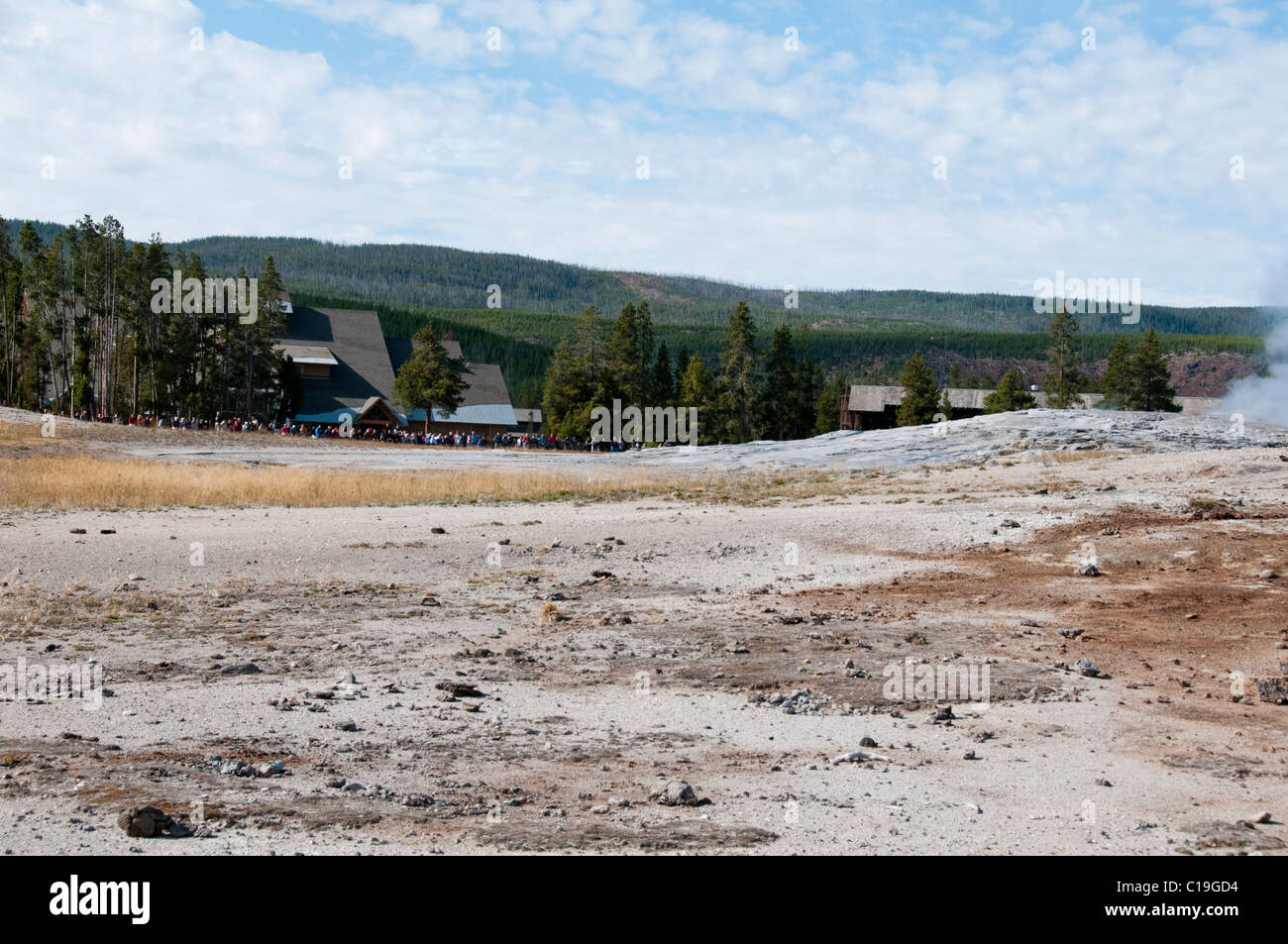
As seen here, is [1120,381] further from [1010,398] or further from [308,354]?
[308,354]

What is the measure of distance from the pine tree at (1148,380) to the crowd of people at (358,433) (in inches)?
1321

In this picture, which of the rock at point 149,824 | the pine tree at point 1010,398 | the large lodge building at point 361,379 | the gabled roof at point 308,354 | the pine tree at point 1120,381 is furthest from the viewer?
the gabled roof at point 308,354

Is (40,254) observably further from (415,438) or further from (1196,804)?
(1196,804)

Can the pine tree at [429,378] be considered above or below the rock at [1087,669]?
above

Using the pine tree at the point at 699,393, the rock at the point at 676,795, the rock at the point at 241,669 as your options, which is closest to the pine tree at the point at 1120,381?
the pine tree at the point at 699,393

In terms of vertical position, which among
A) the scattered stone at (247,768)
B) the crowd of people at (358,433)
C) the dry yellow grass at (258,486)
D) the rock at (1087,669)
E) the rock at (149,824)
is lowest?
the rock at (1087,669)

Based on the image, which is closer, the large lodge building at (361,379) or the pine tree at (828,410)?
the large lodge building at (361,379)

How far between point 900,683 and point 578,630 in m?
3.68

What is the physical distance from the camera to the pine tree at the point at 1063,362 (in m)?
82.8

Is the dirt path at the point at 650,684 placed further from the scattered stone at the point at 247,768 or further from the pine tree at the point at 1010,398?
the pine tree at the point at 1010,398

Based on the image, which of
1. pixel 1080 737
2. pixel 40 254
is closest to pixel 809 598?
pixel 1080 737

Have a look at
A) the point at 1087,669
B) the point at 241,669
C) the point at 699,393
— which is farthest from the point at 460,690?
the point at 699,393

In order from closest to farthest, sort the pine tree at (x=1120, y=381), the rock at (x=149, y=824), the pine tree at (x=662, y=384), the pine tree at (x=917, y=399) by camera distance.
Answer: the rock at (x=149, y=824), the pine tree at (x=1120, y=381), the pine tree at (x=662, y=384), the pine tree at (x=917, y=399)

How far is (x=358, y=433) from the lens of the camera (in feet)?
271
